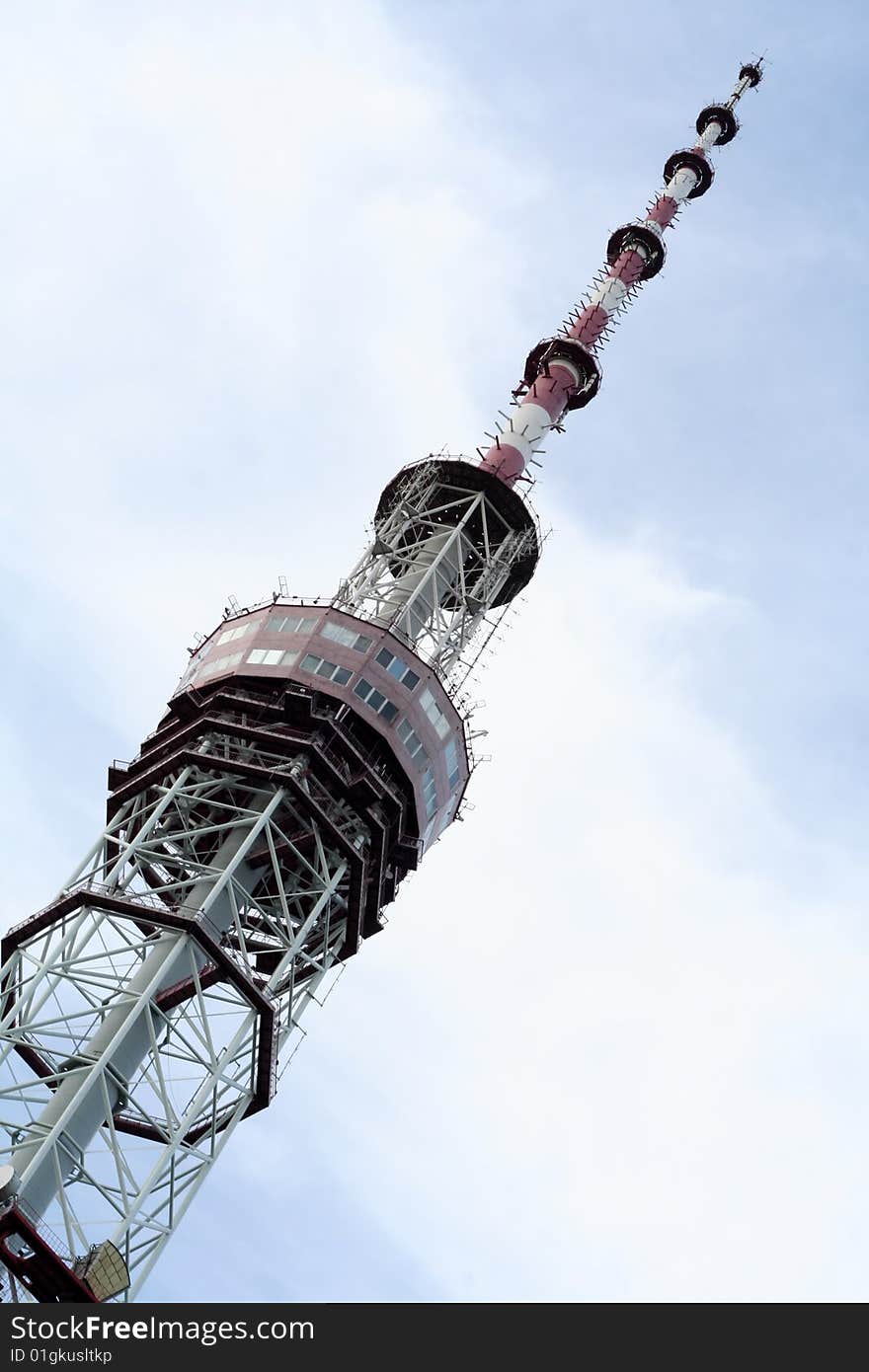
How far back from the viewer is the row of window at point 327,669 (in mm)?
65188

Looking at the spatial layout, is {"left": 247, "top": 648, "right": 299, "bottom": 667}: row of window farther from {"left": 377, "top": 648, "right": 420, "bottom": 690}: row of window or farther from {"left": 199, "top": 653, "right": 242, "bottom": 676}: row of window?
{"left": 377, "top": 648, "right": 420, "bottom": 690}: row of window

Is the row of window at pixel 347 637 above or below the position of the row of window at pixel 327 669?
above

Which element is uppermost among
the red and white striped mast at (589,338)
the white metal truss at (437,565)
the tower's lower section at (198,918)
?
the red and white striped mast at (589,338)

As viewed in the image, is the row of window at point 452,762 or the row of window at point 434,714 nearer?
the row of window at point 434,714

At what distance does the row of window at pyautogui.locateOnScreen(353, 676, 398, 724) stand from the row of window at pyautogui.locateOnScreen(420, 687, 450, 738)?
2.10m

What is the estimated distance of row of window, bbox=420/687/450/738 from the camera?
221 feet

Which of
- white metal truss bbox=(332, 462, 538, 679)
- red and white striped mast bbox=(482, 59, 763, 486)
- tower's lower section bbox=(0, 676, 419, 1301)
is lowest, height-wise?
tower's lower section bbox=(0, 676, 419, 1301)

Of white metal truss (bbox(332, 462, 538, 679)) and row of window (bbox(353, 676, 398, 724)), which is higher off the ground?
white metal truss (bbox(332, 462, 538, 679))

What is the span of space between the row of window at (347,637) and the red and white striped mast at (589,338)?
18793 millimetres

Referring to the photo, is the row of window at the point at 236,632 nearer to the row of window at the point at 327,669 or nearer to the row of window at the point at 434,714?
the row of window at the point at 327,669

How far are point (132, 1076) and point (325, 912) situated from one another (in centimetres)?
1228

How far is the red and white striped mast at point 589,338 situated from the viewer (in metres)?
85.4
